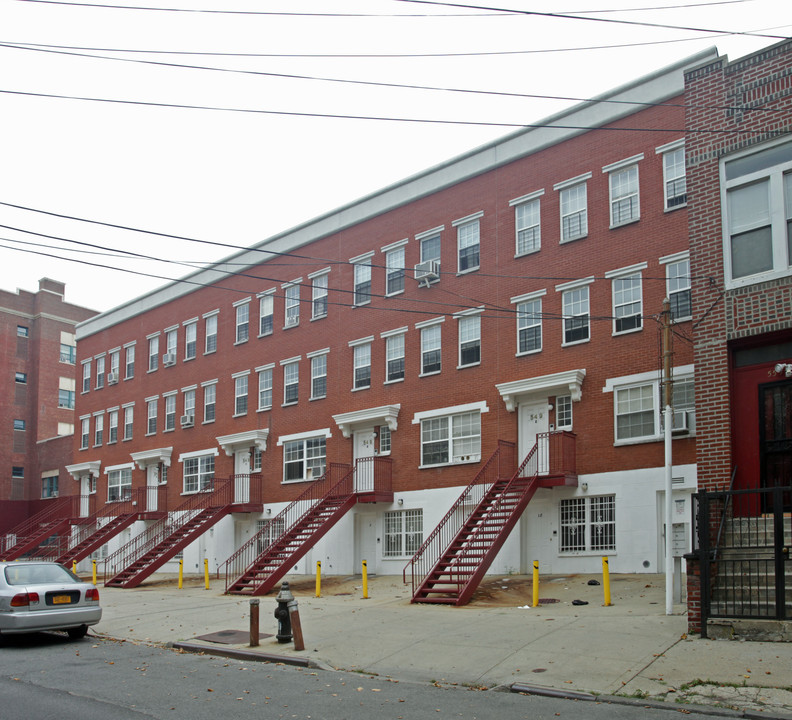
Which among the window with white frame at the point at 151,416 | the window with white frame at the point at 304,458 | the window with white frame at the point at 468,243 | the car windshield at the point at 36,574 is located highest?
the window with white frame at the point at 468,243

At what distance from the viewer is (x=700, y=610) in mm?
12977

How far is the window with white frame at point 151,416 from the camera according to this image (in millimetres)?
40500

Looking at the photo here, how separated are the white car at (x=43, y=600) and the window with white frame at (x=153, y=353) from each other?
25.6 m

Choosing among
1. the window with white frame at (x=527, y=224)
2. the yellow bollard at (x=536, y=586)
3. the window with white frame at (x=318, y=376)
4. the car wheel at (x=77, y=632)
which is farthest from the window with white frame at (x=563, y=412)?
the car wheel at (x=77, y=632)

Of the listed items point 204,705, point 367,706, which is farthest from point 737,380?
point 204,705

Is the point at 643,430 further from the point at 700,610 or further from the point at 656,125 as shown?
the point at 700,610

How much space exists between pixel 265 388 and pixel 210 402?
3935 mm

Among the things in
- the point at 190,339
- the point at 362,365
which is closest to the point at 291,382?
the point at 362,365

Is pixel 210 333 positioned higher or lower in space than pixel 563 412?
higher

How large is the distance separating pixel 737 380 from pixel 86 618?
12333 millimetres

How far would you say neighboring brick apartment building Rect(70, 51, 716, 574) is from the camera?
74.6 feet

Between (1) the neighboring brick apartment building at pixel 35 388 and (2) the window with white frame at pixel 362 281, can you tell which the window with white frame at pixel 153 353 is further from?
(1) the neighboring brick apartment building at pixel 35 388

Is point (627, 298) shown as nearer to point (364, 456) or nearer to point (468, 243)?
point (468, 243)

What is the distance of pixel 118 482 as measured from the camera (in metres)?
42.4
